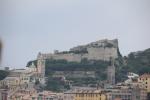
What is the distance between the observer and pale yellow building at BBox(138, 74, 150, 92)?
9523mm

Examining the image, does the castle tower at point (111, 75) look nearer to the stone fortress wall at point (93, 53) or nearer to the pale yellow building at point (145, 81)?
the stone fortress wall at point (93, 53)

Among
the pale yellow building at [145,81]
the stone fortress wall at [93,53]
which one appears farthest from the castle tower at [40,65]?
the pale yellow building at [145,81]

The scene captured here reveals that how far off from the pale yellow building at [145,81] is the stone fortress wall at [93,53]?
2114 mm

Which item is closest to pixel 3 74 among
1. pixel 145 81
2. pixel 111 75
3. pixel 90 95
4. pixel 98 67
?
pixel 90 95

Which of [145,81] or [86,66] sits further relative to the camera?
[86,66]

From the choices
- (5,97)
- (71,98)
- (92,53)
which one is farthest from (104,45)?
(5,97)

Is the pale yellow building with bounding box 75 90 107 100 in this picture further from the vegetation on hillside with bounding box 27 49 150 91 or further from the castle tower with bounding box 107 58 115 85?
the castle tower with bounding box 107 58 115 85

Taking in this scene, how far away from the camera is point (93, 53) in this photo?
12.9 meters

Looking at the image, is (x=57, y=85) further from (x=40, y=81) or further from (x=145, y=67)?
(x=145, y=67)

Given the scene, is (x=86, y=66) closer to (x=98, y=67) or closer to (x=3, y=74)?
(x=98, y=67)

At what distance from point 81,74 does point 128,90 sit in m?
2.73

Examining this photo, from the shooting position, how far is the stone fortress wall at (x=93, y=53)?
1241cm

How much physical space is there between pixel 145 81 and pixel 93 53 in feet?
11.0

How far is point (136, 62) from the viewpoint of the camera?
1122cm
